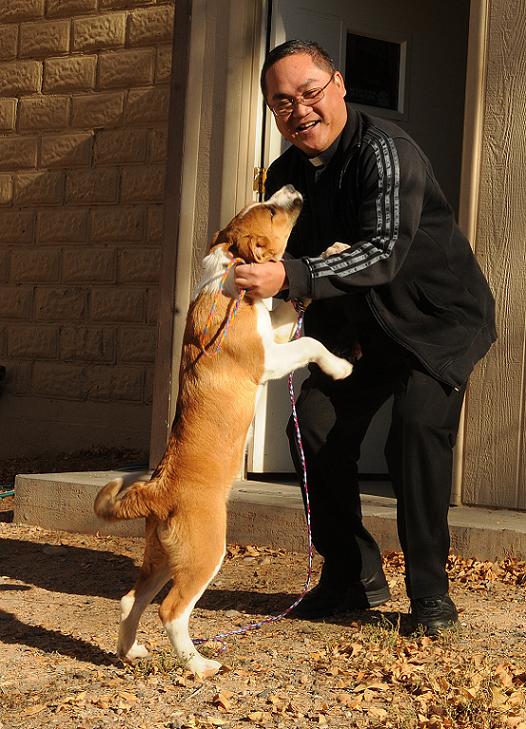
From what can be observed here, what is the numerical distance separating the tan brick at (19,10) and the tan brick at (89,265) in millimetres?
2232

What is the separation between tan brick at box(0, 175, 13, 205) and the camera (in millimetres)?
9922

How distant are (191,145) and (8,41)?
362 cm

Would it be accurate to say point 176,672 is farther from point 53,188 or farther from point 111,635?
point 53,188

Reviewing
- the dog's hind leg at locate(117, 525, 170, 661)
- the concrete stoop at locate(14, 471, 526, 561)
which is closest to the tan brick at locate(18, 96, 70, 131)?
the concrete stoop at locate(14, 471, 526, 561)

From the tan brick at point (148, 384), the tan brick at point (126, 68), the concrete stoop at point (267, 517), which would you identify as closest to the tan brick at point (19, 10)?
the tan brick at point (126, 68)

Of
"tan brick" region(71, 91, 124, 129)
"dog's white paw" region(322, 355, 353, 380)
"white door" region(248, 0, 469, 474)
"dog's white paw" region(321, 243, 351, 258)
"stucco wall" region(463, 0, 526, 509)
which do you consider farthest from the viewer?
"tan brick" region(71, 91, 124, 129)

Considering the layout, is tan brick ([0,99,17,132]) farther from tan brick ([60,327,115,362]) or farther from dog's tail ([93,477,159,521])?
dog's tail ([93,477,159,521])

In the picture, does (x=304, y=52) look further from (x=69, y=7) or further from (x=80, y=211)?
(x=69, y=7)

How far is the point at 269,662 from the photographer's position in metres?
4.34

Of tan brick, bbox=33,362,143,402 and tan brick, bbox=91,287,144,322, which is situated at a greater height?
tan brick, bbox=91,287,144,322

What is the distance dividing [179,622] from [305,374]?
362 cm

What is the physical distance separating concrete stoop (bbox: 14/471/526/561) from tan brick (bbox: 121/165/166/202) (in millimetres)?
2692

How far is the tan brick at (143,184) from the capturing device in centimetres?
914

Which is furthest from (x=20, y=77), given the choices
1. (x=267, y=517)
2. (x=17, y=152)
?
(x=267, y=517)
